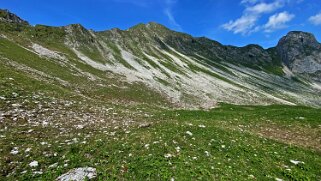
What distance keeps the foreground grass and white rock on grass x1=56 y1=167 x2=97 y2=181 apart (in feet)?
1.37

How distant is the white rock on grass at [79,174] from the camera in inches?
504

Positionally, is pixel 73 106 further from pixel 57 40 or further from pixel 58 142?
pixel 57 40

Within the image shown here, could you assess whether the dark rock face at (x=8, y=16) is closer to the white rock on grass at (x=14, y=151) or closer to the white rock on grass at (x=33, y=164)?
the white rock on grass at (x=14, y=151)

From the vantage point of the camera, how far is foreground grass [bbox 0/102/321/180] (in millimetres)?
13797

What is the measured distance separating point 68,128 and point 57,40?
3264 inches

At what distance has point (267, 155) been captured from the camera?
58.7ft

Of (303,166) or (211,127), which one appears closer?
(303,166)

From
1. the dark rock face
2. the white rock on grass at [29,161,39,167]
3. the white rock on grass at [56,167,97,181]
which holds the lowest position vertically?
the white rock on grass at [56,167,97,181]

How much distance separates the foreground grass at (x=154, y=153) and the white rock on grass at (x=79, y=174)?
42 cm

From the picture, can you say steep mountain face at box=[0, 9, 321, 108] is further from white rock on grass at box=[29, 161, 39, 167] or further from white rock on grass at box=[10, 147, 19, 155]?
white rock on grass at box=[29, 161, 39, 167]

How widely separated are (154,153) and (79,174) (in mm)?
4844

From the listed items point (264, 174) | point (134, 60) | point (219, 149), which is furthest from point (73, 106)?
point (134, 60)

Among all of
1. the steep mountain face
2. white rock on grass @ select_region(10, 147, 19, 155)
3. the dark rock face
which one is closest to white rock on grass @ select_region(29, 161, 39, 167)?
white rock on grass @ select_region(10, 147, 19, 155)

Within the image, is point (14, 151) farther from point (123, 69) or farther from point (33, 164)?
point (123, 69)
